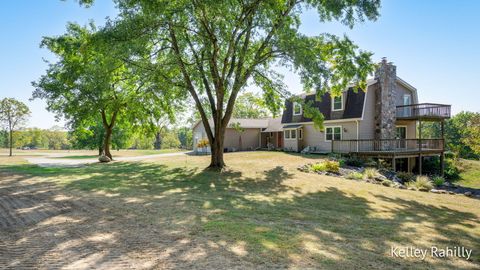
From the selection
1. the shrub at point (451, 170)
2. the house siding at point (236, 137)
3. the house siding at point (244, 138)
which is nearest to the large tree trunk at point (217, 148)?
the house siding at point (236, 137)

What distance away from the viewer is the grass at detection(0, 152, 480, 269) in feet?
14.7

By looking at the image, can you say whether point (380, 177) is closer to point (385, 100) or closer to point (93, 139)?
point (385, 100)

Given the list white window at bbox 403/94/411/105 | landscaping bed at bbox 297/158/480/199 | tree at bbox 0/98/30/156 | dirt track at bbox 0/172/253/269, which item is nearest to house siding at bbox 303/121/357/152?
landscaping bed at bbox 297/158/480/199

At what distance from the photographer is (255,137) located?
35.6 metres

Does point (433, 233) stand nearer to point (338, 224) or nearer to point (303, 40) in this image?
point (338, 224)

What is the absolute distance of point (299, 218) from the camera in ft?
22.4

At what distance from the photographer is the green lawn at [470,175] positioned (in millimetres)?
22280

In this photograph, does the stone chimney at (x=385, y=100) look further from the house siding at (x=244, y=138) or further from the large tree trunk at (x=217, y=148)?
the large tree trunk at (x=217, y=148)

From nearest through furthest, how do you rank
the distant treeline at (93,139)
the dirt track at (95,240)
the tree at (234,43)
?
the dirt track at (95,240) → the tree at (234,43) → the distant treeline at (93,139)

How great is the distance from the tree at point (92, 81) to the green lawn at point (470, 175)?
23.5m

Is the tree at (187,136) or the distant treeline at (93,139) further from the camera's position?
the tree at (187,136)

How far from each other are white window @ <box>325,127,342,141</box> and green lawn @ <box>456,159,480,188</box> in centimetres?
967

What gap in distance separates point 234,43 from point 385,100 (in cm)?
1615

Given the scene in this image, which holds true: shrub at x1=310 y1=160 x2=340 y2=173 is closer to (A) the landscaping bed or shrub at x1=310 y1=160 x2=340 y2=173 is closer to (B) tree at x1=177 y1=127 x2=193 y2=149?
(A) the landscaping bed
